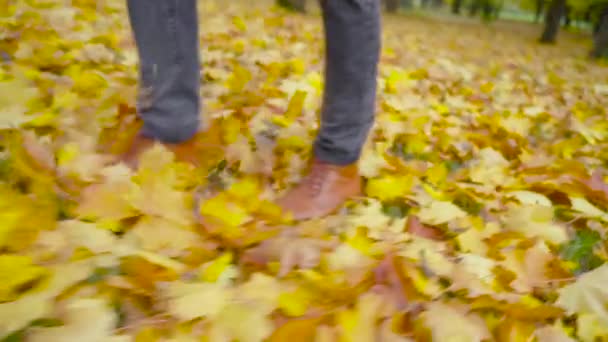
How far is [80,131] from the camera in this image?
1.23m

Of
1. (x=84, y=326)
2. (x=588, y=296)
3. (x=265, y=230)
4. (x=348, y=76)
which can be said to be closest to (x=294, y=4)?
(x=348, y=76)

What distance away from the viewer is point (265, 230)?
36.3 inches

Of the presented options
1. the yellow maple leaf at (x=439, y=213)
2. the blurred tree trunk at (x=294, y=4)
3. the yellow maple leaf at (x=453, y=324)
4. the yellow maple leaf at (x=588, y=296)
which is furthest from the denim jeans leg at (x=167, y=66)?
the blurred tree trunk at (x=294, y=4)

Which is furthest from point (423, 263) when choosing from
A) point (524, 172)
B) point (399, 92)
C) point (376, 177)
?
point (399, 92)

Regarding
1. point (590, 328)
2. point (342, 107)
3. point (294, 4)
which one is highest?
point (294, 4)

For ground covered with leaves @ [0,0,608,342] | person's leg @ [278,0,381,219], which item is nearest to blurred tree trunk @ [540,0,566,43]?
ground covered with leaves @ [0,0,608,342]

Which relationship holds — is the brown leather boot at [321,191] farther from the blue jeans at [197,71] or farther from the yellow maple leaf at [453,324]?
the yellow maple leaf at [453,324]

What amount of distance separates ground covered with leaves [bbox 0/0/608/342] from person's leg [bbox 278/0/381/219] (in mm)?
56

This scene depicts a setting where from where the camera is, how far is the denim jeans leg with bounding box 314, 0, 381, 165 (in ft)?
3.23

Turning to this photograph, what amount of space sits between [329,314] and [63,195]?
0.58m

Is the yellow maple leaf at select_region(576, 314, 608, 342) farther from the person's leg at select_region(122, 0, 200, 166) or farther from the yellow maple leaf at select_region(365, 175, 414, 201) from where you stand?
the person's leg at select_region(122, 0, 200, 166)

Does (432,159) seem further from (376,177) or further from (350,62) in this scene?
(350,62)

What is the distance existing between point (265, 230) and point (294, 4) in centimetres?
642

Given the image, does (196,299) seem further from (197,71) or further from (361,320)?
(197,71)
